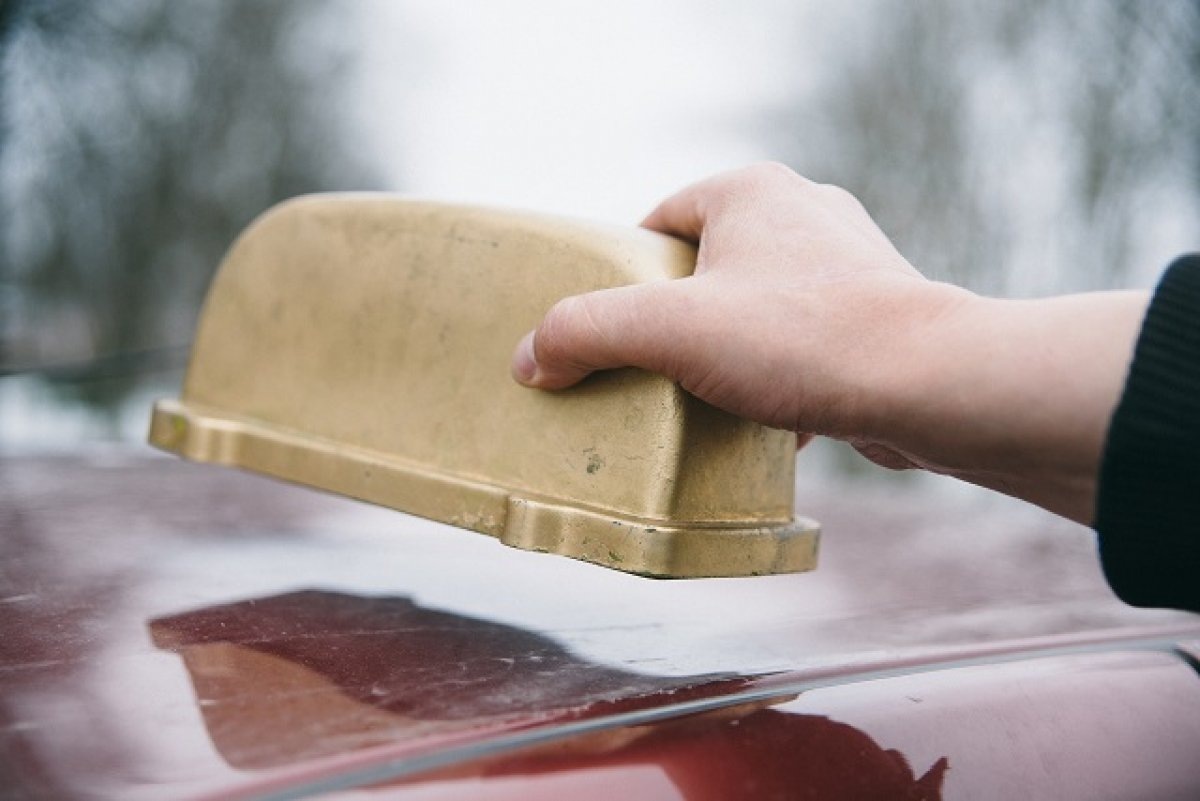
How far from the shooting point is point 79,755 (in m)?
0.78

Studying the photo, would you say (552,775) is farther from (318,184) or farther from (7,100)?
(318,184)

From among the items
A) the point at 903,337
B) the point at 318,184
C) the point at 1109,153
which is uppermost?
the point at 1109,153

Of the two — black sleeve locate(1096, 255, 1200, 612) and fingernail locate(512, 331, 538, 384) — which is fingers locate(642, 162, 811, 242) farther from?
black sleeve locate(1096, 255, 1200, 612)

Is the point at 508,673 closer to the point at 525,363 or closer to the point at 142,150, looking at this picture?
the point at 525,363

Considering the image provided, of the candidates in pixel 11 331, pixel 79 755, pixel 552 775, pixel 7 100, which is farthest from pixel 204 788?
pixel 11 331

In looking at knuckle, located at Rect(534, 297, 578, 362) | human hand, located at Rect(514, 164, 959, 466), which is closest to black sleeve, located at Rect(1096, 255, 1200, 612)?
human hand, located at Rect(514, 164, 959, 466)

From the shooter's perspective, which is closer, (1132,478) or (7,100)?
(1132,478)

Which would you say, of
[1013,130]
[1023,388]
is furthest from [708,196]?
[1013,130]

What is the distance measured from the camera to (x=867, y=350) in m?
1.11

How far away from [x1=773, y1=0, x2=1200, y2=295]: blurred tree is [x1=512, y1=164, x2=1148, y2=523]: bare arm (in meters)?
11.1

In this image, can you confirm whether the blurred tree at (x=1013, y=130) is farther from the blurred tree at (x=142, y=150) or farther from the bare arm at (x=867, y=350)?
the bare arm at (x=867, y=350)

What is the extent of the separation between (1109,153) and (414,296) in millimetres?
12437

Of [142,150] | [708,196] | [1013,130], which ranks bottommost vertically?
[142,150]

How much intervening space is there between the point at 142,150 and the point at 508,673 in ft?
57.8
